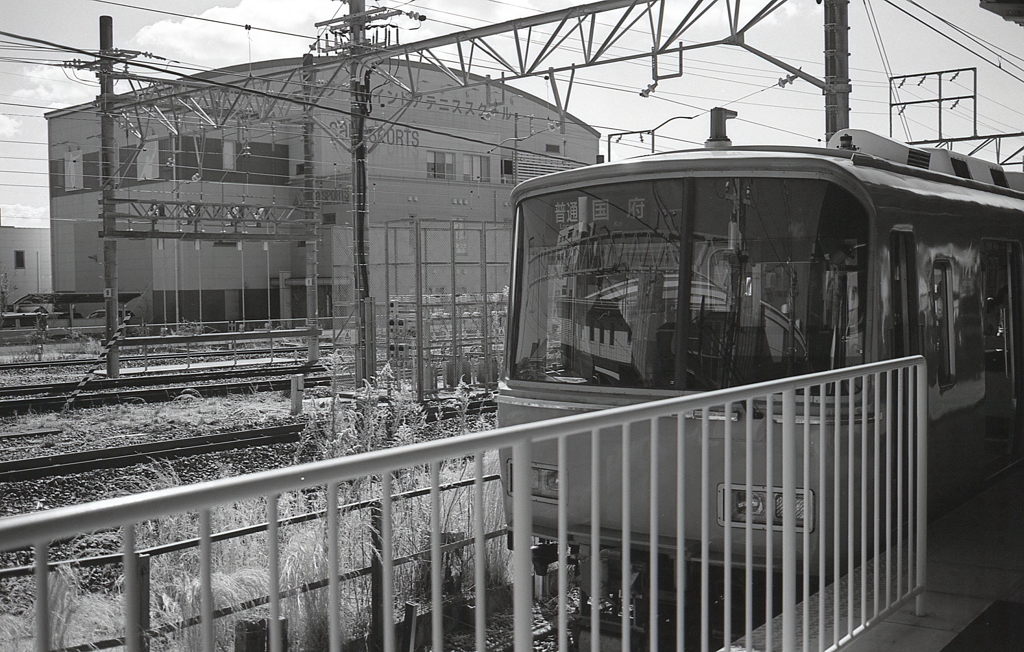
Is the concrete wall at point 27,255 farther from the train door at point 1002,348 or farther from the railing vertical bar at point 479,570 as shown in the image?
the railing vertical bar at point 479,570

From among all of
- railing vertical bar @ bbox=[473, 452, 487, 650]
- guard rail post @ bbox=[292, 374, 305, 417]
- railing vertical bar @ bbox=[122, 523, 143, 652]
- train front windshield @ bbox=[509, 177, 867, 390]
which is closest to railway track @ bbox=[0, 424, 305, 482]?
guard rail post @ bbox=[292, 374, 305, 417]

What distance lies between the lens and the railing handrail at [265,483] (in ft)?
5.70

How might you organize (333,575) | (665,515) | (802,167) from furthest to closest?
(802,167)
(665,515)
(333,575)

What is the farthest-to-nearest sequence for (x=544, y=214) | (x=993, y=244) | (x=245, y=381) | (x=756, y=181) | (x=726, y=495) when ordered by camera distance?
(x=245, y=381) < (x=993, y=244) < (x=544, y=214) < (x=756, y=181) < (x=726, y=495)

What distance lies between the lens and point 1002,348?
8250 millimetres

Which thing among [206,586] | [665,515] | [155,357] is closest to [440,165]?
[155,357]

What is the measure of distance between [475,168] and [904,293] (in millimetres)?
41204

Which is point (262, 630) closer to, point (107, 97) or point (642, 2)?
point (642, 2)

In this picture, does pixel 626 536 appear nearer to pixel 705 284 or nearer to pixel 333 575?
pixel 333 575

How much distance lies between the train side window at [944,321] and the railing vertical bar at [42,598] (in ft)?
20.1

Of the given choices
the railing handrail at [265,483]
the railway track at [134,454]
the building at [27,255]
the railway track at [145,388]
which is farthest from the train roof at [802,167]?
the building at [27,255]

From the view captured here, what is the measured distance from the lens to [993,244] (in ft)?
26.7

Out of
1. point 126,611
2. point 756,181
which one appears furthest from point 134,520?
point 756,181

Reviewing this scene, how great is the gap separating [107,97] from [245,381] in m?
7.45
